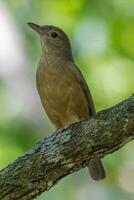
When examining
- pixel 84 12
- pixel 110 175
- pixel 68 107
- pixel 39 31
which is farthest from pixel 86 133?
pixel 84 12

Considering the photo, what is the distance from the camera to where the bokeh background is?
7.21 meters

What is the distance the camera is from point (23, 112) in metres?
7.35

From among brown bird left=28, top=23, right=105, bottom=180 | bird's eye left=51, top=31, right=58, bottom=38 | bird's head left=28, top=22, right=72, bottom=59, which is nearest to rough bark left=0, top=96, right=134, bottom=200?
brown bird left=28, top=23, right=105, bottom=180

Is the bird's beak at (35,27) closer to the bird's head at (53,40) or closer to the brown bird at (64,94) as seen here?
the bird's head at (53,40)

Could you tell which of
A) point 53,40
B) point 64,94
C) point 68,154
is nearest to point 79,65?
point 53,40

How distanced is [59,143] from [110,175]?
330cm

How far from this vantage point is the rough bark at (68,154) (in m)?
4.31

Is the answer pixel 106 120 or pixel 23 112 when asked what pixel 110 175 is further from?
pixel 106 120

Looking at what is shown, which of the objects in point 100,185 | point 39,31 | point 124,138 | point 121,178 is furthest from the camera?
point 100,185

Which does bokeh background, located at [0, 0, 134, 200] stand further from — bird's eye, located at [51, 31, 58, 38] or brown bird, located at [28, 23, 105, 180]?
brown bird, located at [28, 23, 105, 180]

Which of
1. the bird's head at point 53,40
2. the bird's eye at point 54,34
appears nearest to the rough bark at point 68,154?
the bird's head at point 53,40

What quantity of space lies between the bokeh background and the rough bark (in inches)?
107

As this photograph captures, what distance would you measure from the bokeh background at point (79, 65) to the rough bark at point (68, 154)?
271cm

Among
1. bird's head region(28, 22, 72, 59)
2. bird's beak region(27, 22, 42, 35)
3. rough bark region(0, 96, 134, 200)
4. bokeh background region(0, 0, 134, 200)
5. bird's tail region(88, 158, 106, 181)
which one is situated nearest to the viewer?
rough bark region(0, 96, 134, 200)
